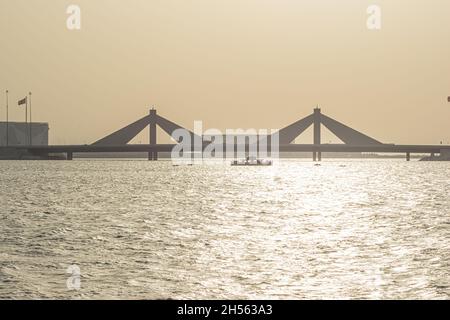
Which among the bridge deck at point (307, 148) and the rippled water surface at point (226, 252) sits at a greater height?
the bridge deck at point (307, 148)

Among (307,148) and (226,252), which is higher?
(307,148)

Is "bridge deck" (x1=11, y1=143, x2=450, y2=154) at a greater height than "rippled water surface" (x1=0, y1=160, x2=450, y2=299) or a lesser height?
greater

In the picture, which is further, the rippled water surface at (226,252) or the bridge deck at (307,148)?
the bridge deck at (307,148)

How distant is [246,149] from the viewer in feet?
620

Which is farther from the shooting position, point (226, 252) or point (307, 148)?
point (307, 148)

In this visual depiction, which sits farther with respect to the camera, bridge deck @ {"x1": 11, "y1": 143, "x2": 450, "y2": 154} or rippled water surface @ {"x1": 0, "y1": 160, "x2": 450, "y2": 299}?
bridge deck @ {"x1": 11, "y1": 143, "x2": 450, "y2": 154}
